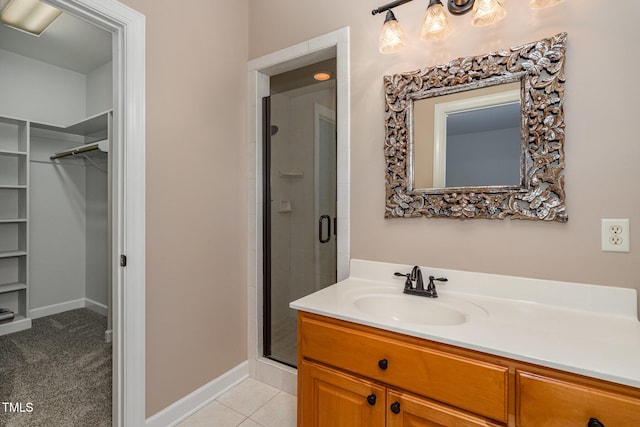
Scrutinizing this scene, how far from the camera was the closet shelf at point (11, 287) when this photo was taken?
9.48 feet

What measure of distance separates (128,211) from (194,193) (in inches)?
15.4

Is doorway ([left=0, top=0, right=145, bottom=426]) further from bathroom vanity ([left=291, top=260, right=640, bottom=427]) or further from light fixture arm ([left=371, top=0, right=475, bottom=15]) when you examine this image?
light fixture arm ([left=371, top=0, right=475, bottom=15])

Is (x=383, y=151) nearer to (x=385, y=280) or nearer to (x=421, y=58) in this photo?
(x=421, y=58)

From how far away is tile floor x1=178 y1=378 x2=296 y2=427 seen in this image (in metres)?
1.70

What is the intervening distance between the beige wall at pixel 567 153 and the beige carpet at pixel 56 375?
188cm

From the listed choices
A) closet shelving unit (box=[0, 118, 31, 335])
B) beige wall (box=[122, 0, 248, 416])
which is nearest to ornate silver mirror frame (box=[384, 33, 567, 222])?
beige wall (box=[122, 0, 248, 416])

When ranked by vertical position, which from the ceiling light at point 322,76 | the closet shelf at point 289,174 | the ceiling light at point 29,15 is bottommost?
the closet shelf at point 289,174

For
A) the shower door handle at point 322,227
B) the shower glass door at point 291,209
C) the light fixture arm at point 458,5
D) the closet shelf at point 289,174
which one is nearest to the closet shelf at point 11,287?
the shower glass door at point 291,209

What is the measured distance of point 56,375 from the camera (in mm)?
2139

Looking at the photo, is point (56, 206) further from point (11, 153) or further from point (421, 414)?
point (421, 414)

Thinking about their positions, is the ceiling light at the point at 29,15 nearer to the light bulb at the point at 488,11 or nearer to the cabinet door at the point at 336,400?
the light bulb at the point at 488,11

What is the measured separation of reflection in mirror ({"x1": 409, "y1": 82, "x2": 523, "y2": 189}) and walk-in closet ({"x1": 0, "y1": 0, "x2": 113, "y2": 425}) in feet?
8.17

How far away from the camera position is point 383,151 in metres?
1.61

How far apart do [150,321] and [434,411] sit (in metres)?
1.42
